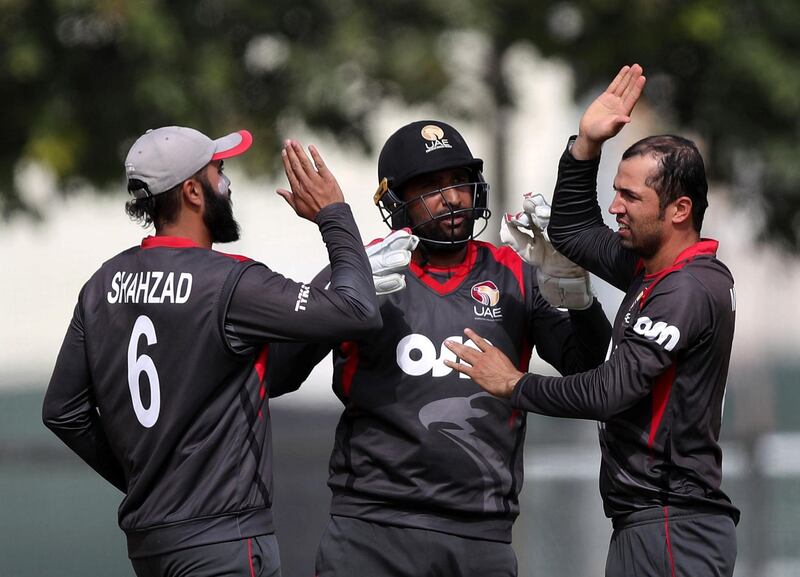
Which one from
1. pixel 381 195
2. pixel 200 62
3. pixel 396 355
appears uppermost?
pixel 200 62

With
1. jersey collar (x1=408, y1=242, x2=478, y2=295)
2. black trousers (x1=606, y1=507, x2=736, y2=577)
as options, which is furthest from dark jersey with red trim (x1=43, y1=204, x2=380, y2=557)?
black trousers (x1=606, y1=507, x2=736, y2=577)

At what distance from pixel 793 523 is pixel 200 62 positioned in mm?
4188

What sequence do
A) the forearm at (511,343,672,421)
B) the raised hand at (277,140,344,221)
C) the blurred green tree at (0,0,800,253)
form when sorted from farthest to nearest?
1. the blurred green tree at (0,0,800,253)
2. the raised hand at (277,140,344,221)
3. the forearm at (511,343,672,421)

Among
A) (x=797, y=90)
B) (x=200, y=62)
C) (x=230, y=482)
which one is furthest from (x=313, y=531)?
(x=797, y=90)

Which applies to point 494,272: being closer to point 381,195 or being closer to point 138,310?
point 381,195

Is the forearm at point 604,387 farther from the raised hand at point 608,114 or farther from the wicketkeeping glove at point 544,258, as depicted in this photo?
the raised hand at point 608,114

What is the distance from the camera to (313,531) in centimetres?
665

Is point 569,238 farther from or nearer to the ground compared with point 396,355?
farther from the ground

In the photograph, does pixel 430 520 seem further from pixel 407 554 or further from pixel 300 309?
pixel 300 309

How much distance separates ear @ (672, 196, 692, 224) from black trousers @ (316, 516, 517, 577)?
122 centimetres

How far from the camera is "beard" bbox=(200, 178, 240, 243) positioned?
3842 millimetres

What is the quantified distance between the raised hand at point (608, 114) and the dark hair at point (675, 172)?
105mm

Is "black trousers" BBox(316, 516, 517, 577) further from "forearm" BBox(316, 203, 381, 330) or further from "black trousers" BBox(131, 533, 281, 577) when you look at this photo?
"forearm" BBox(316, 203, 381, 330)

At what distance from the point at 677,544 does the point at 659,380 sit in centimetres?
48
